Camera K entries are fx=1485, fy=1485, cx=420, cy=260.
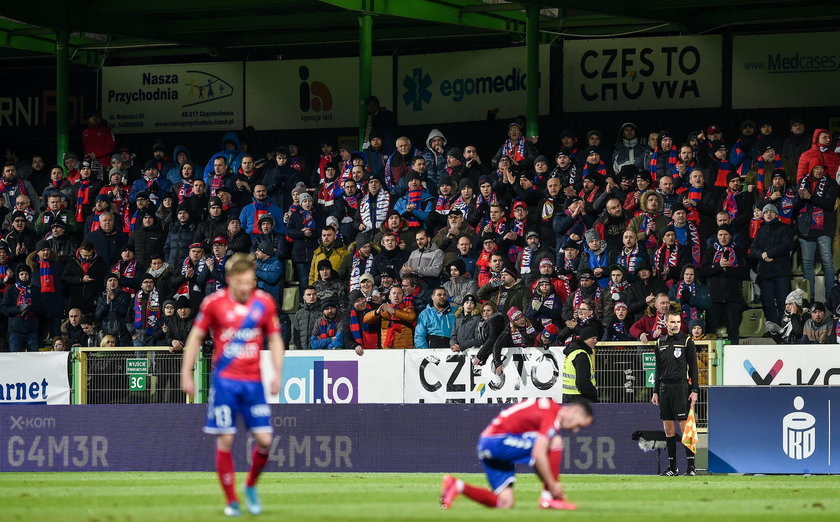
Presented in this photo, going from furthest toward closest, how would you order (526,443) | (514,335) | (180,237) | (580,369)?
(180,237) < (514,335) < (580,369) < (526,443)

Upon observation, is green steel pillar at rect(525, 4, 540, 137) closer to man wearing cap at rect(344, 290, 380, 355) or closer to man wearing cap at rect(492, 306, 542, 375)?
man wearing cap at rect(344, 290, 380, 355)

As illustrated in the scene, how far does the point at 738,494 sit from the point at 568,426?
143 inches

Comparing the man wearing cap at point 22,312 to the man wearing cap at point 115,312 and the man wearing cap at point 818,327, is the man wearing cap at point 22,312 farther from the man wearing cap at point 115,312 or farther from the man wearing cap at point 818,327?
the man wearing cap at point 818,327

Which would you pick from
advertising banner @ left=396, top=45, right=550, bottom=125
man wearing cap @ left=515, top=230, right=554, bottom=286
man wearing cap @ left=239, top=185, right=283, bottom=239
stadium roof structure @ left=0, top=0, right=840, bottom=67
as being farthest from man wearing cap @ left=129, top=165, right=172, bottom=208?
man wearing cap @ left=515, top=230, right=554, bottom=286

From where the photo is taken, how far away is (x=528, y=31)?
2867cm

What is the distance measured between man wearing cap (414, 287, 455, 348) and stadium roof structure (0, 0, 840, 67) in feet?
24.1

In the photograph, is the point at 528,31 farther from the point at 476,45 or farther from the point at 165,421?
the point at 165,421

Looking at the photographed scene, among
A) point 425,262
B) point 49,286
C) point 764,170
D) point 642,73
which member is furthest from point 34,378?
point 642,73

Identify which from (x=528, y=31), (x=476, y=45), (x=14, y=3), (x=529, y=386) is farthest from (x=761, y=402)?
(x=14, y=3)

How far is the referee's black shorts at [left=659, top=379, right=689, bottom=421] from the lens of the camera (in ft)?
61.4

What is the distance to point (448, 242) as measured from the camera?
2428 centimetres

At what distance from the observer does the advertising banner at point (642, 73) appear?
29766 millimetres

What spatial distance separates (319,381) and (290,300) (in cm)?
359

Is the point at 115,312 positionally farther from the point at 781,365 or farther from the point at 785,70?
the point at 785,70
